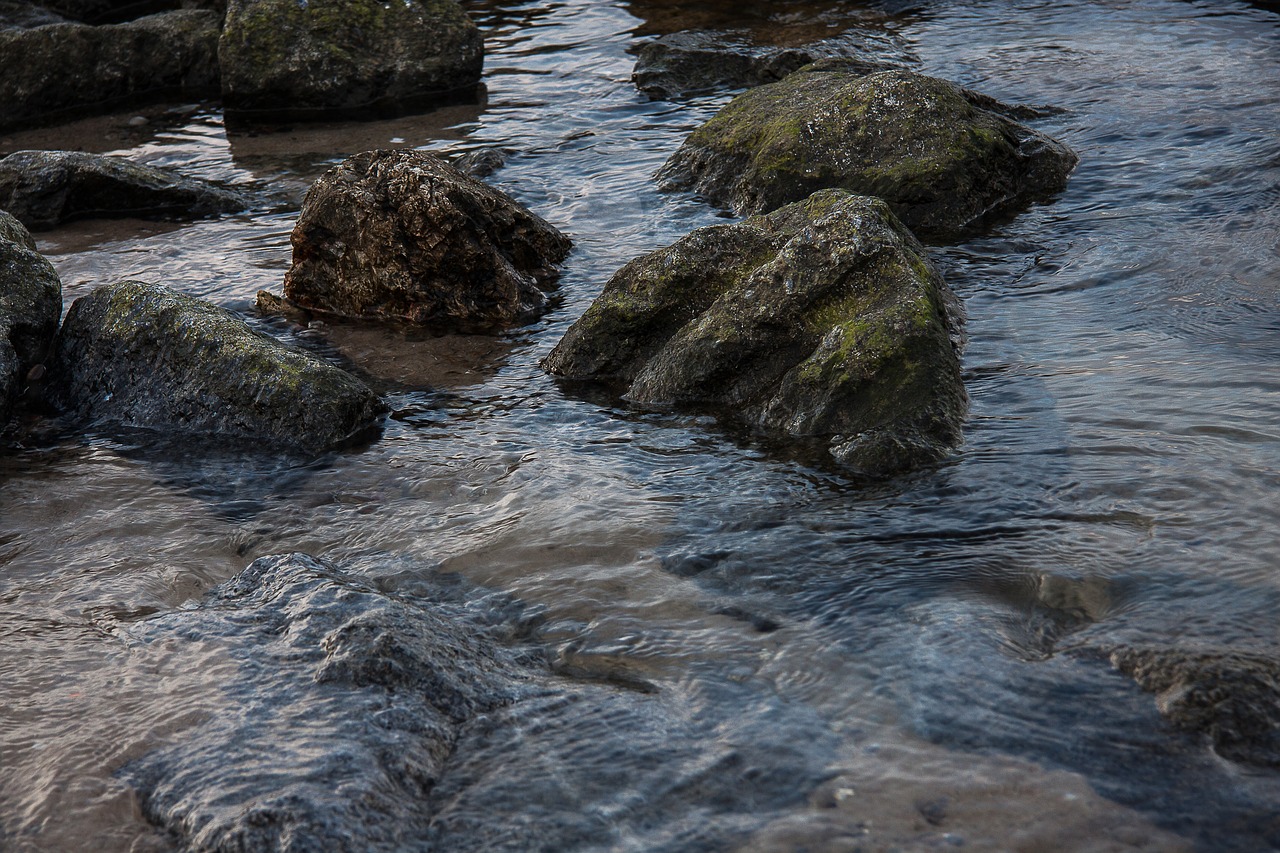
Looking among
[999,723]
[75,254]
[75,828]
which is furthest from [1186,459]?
[75,254]

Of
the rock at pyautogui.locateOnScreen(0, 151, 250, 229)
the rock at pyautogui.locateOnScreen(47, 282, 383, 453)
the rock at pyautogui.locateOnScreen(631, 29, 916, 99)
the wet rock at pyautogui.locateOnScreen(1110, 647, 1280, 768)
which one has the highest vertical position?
the rock at pyautogui.locateOnScreen(631, 29, 916, 99)

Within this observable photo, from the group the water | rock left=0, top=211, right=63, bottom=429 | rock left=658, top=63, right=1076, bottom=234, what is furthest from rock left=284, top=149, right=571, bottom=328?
rock left=658, top=63, right=1076, bottom=234

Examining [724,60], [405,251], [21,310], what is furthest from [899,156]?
[21,310]

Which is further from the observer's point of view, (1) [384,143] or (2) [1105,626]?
(1) [384,143]

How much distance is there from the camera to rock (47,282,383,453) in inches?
238

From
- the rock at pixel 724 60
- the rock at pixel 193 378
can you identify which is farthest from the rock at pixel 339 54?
the rock at pixel 193 378

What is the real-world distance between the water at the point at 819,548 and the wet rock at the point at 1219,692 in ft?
0.25

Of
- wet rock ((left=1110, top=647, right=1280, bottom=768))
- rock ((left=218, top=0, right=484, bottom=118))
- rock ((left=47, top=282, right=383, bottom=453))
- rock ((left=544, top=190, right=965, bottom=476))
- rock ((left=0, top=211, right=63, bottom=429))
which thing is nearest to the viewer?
wet rock ((left=1110, top=647, right=1280, bottom=768))

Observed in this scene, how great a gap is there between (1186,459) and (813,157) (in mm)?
4384

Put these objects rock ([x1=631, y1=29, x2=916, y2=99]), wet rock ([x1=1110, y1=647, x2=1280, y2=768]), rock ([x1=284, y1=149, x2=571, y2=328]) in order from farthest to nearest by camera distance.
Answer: rock ([x1=631, y1=29, x2=916, y2=99]) → rock ([x1=284, y1=149, x2=571, y2=328]) → wet rock ([x1=1110, y1=647, x2=1280, y2=768])

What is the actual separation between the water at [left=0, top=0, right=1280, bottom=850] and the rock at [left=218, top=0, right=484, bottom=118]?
4182 millimetres

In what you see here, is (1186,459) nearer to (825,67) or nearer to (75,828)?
(75,828)

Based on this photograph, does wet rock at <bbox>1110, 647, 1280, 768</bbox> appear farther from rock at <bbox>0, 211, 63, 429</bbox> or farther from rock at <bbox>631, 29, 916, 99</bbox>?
rock at <bbox>631, 29, 916, 99</bbox>

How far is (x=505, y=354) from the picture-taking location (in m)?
7.00
